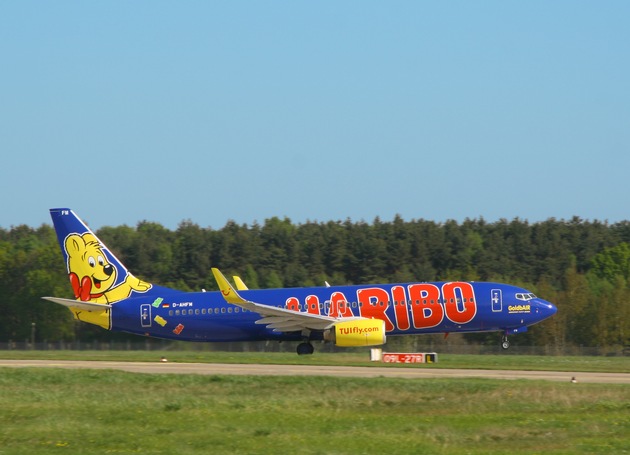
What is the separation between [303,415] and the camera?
24047 millimetres

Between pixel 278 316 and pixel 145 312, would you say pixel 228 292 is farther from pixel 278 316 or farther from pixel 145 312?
pixel 145 312

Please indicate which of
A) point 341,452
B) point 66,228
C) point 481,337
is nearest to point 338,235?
point 481,337

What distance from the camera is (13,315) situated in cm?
8462

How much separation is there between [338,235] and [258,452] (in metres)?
83.7

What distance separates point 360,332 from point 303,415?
18.4m

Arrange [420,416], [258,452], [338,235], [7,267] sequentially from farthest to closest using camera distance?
[338,235]
[7,267]
[420,416]
[258,452]

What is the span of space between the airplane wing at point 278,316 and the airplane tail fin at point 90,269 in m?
5.98

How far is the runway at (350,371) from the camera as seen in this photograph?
3422 cm

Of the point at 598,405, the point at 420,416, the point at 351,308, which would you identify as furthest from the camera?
the point at 351,308

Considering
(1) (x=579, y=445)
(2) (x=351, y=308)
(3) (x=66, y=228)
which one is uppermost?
(3) (x=66, y=228)

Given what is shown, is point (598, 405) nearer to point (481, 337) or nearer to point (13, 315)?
point (481, 337)

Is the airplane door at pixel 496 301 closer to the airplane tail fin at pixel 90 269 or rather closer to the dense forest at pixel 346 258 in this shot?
the airplane tail fin at pixel 90 269

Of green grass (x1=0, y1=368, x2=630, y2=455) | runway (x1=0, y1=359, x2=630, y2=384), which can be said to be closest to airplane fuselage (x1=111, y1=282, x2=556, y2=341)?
runway (x1=0, y1=359, x2=630, y2=384)

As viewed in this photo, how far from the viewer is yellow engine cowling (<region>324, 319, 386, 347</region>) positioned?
139 ft
